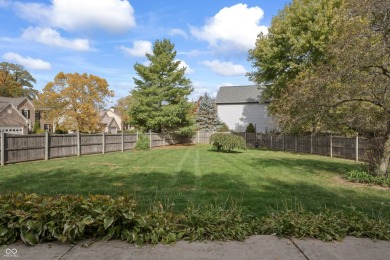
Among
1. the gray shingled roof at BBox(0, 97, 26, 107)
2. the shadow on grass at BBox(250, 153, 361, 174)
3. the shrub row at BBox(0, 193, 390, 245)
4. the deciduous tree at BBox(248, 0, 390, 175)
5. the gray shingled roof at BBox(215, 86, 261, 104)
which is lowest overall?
the shadow on grass at BBox(250, 153, 361, 174)

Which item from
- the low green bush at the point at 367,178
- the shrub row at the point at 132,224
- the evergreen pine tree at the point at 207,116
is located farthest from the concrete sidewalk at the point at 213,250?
the evergreen pine tree at the point at 207,116

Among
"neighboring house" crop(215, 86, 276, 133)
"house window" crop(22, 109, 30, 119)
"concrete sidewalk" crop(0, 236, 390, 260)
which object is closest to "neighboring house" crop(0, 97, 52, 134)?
"house window" crop(22, 109, 30, 119)

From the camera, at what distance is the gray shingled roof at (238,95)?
4666cm

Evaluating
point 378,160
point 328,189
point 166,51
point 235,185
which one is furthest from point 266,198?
point 166,51

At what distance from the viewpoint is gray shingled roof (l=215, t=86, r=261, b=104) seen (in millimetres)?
46659

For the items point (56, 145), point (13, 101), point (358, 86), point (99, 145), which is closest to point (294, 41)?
point (358, 86)

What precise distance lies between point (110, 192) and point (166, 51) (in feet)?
84.3

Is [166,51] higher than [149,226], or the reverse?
[166,51]

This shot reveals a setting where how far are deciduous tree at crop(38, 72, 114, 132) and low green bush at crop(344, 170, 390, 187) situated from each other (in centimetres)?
3229

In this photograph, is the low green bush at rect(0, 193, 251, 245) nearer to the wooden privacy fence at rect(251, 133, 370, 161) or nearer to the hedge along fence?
the wooden privacy fence at rect(251, 133, 370, 161)

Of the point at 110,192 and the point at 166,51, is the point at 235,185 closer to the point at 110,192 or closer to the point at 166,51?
the point at 110,192

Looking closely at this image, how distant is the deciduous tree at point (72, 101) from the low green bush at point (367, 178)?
32285 millimetres

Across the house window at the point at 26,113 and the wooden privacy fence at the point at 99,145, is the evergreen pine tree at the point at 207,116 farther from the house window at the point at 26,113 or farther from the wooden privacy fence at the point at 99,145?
the house window at the point at 26,113

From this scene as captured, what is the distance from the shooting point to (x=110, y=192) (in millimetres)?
7090
